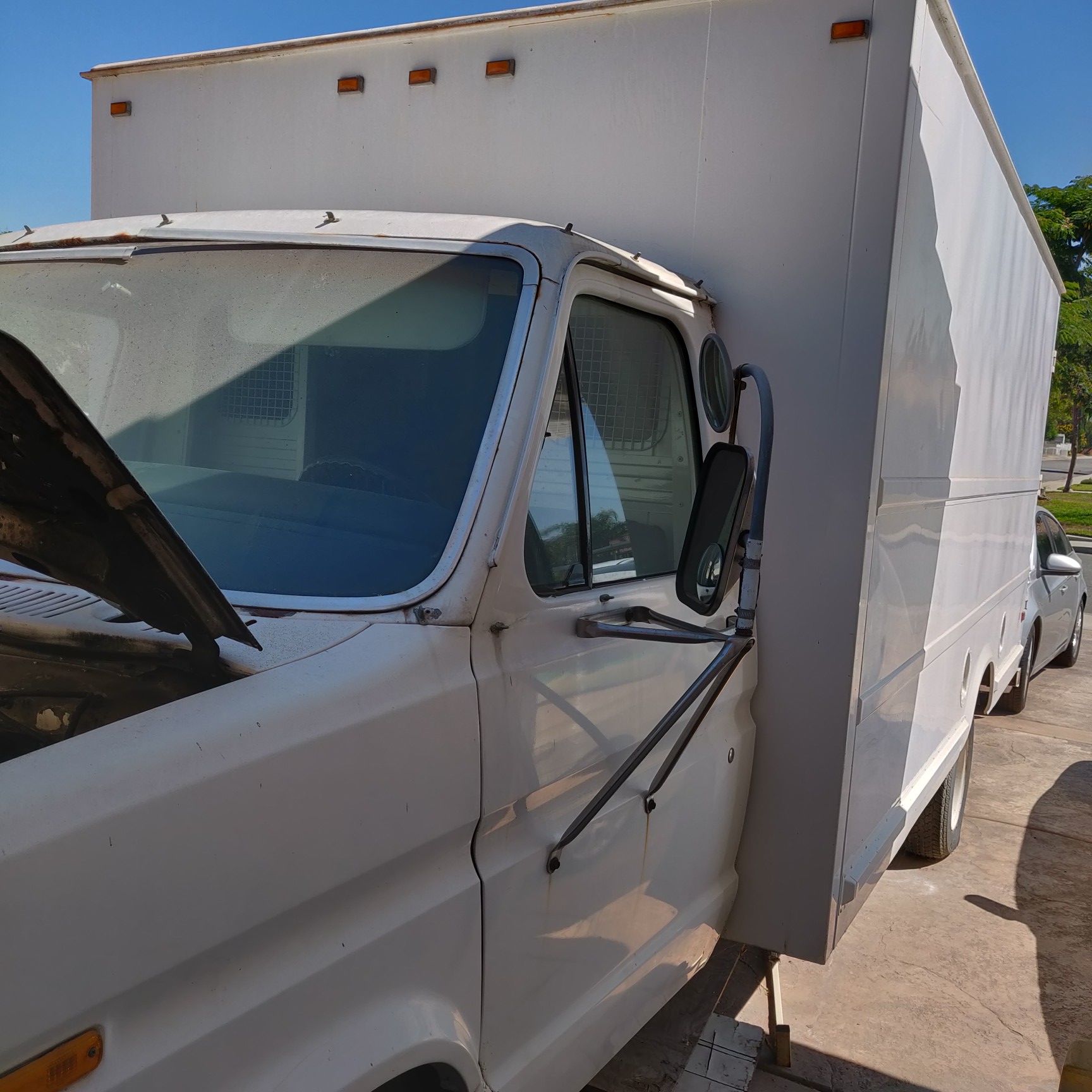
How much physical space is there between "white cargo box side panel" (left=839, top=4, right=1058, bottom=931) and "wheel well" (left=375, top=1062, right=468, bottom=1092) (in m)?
1.84

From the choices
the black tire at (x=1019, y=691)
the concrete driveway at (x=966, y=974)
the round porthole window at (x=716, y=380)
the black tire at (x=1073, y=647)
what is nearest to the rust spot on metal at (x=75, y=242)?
the round porthole window at (x=716, y=380)

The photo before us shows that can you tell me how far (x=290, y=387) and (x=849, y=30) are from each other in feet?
6.40

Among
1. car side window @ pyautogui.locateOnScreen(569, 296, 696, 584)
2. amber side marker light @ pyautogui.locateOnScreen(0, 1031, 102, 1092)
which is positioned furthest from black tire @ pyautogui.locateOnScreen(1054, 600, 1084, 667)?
amber side marker light @ pyautogui.locateOnScreen(0, 1031, 102, 1092)

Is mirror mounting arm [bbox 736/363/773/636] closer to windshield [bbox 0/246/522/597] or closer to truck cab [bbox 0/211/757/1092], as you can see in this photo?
truck cab [bbox 0/211/757/1092]

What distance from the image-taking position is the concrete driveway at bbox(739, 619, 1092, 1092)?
3.91 m

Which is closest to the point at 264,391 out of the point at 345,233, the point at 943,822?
the point at 345,233

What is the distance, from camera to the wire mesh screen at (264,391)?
2.46 m

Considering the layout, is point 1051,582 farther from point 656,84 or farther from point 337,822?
point 337,822

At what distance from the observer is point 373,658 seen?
72.4 inches

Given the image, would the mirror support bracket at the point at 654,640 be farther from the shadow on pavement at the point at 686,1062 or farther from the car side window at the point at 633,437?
the shadow on pavement at the point at 686,1062

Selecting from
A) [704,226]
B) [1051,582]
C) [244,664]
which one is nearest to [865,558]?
[704,226]

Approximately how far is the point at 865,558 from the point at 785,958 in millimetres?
2293

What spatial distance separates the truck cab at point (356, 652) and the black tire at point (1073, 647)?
31.8 feet

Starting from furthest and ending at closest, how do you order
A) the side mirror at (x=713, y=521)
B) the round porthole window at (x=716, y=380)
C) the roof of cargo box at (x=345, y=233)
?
the round porthole window at (x=716, y=380)
the roof of cargo box at (x=345, y=233)
the side mirror at (x=713, y=521)
